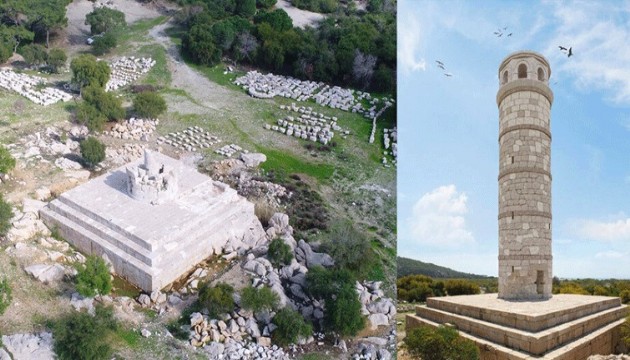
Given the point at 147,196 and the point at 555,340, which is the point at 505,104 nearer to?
the point at 555,340

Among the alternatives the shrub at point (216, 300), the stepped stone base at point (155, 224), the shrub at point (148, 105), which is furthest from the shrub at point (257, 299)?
the shrub at point (148, 105)

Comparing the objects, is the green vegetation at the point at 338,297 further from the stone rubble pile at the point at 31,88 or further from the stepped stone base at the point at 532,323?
the stone rubble pile at the point at 31,88

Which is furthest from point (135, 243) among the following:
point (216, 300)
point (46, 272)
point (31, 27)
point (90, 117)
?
point (31, 27)

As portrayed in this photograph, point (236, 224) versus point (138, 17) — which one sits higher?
point (138, 17)

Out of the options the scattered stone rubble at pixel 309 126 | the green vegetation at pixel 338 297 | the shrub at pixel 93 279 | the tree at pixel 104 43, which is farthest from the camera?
the scattered stone rubble at pixel 309 126

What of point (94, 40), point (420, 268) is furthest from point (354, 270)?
point (94, 40)

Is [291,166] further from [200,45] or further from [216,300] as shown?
[216,300]

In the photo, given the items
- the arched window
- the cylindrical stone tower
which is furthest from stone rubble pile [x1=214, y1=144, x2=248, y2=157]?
the arched window
